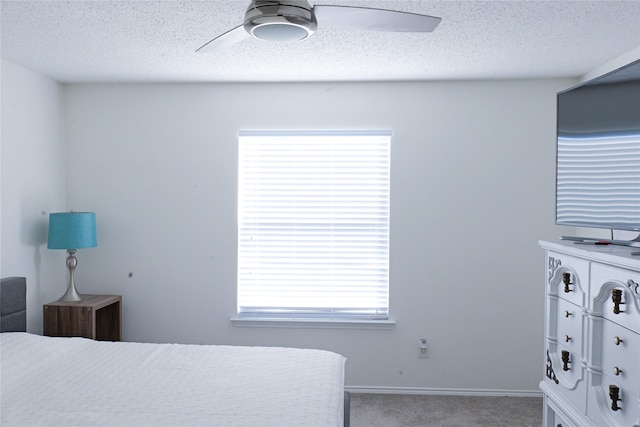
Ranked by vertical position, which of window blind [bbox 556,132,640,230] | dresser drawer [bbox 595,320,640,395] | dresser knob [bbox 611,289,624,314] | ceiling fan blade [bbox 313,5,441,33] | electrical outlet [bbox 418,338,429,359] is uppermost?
ceiling fan blade [bbox 313,5,441,33]

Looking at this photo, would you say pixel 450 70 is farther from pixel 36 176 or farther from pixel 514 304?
pixel 36 176

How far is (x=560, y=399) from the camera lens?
2436 mm

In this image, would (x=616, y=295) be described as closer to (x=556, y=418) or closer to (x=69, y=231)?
(x=556, y=418)

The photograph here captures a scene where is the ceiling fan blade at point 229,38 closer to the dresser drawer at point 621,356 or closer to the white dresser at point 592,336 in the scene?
the white dresser at point 592,336

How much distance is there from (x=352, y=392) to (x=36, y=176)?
2941mm

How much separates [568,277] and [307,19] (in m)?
1.72

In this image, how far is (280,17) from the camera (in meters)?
1.71

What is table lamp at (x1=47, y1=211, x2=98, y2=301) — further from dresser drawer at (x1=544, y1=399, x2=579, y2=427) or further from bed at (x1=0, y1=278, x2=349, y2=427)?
dresser drawer at (x1=544, y1=399, x2=579, y2=427)

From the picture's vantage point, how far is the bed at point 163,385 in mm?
1925

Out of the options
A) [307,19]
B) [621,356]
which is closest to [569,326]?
[621,356]

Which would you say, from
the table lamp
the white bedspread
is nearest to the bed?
the white bedspread

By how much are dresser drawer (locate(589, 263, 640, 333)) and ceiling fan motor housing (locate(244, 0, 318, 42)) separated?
1.54 metres

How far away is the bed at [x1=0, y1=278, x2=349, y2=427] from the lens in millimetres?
1925

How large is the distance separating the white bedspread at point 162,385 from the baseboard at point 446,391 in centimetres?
134
